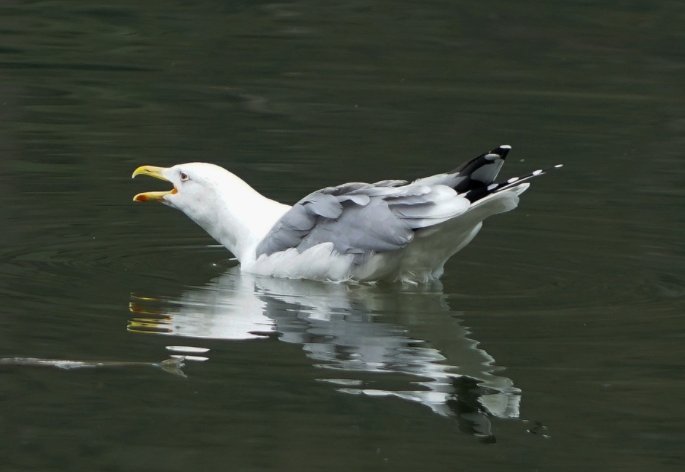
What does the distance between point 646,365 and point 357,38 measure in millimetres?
11205

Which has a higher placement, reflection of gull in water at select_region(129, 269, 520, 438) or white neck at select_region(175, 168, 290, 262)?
white neck at select_region(175, 168, 290, 262)

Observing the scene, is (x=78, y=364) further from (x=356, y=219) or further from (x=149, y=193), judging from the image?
(x=149, y=193)

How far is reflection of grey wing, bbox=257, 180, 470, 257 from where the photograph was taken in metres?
8.92

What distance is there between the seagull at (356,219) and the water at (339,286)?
0.19m

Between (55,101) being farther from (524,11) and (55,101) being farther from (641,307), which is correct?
(641,307)

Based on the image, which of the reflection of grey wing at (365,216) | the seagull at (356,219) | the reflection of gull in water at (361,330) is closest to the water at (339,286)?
the reflection of gull in water at (361,330)

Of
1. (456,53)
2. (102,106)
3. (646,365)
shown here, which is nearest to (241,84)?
(102,106)

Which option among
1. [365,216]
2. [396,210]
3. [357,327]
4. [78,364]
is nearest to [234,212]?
[365,216]

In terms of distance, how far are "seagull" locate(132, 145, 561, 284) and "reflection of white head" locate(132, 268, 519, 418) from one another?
0.16 m

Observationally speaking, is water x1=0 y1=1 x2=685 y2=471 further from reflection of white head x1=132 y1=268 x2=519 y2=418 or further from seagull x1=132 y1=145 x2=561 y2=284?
seagull x1=132 y1=145 x2=561 y2=284

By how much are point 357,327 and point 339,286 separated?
100cm

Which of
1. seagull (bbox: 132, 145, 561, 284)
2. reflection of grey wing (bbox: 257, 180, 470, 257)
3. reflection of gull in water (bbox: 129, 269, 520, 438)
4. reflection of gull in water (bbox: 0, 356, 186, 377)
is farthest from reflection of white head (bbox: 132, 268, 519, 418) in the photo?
reflection of gull in water (bbox: 0, 356, 186, 377)

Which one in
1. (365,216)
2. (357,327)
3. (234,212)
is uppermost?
(365,216)

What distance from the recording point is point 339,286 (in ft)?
30.9
